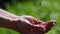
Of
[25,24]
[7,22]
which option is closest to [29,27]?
[25,24]

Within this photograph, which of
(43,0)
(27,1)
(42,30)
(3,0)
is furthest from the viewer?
(3,0)

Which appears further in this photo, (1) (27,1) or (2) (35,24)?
(1) (27,1)

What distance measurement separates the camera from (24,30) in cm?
188

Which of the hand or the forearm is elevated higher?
the forearm

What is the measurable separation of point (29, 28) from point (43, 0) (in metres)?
1.10

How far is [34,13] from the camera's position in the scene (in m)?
3.01

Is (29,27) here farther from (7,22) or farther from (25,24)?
(7,22)

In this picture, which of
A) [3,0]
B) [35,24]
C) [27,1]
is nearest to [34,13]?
[35,24]

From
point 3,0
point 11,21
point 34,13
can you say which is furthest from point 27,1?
point 11,21

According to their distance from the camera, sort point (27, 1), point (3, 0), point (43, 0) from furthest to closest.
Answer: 1. point (3, 0)
2. point (27, 1)
3. point (43, 0)

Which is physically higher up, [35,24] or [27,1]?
[27,1]

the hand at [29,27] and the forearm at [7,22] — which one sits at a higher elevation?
the forearm at [7,22]

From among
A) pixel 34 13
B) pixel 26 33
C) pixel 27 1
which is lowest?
pixel 26 33

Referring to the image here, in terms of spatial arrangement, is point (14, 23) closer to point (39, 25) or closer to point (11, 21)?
point (11, 21)
